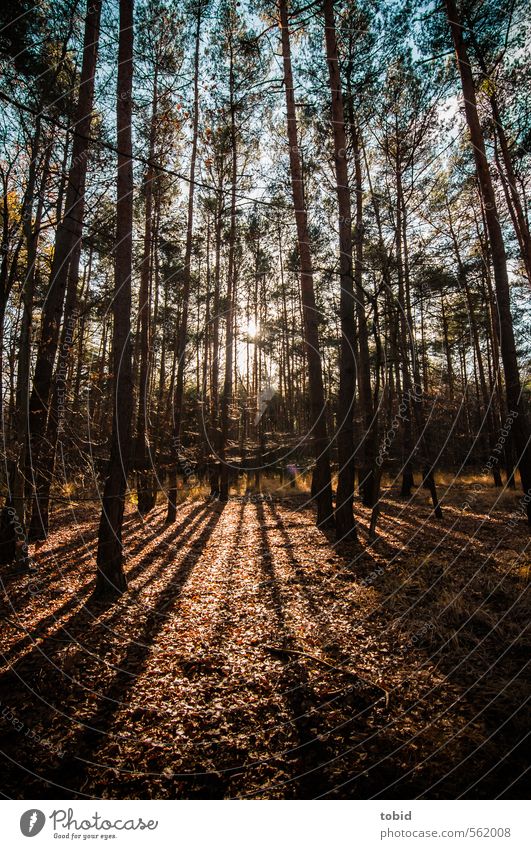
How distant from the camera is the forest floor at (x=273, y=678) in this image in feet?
8.05

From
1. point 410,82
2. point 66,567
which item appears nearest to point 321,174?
Answer: point 410,82

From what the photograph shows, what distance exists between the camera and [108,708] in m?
3.26

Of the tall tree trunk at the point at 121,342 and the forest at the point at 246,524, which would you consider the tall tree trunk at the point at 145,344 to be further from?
the tall tree trunk at the point at 121,342

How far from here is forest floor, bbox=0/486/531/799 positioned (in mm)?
2453

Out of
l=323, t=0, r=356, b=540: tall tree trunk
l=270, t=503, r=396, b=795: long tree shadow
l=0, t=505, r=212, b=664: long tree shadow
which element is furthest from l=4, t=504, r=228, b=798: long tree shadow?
l=323, t=0, r=356, b=540: tall tree trunk

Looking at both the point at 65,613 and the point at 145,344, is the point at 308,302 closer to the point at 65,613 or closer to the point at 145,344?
the point at 145,344

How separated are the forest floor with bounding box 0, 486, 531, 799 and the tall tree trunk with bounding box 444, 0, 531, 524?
202 centimetres

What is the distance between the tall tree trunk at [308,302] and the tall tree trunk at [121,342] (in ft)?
16.1

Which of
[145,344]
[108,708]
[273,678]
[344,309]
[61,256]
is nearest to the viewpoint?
[108,708]

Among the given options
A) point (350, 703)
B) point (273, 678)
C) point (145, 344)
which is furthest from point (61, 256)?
point (350, 703)

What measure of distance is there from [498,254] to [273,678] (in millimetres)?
8888

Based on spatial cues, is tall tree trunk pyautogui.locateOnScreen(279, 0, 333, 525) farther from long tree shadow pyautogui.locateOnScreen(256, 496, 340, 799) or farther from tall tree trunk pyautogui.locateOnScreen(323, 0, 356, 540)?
long tree shadow pyautogui.locateOnScreen(256, 496, 340, 799)

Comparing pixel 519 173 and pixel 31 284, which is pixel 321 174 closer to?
pixel 519 173

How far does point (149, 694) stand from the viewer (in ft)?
11.2
